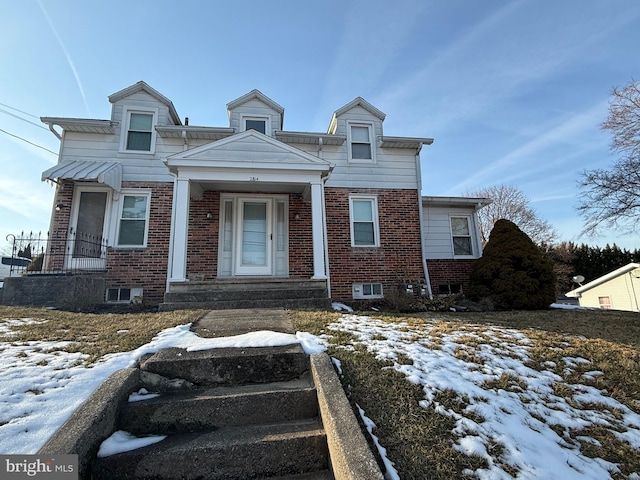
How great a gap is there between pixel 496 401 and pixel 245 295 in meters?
4.89

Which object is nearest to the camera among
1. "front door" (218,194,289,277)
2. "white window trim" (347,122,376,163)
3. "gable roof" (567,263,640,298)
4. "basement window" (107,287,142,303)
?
"basement window" (107,287,142,303)

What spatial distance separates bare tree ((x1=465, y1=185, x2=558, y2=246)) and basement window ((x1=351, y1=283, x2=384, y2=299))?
781 inches

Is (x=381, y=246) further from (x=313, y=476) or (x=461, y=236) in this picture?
(x=313, y=476)

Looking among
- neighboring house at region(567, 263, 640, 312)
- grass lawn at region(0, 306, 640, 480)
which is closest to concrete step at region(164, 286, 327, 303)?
grass lawn at region(0, 306, 640, 480)

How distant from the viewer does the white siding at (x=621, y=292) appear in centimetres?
1656

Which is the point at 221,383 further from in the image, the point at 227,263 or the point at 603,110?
the point at 603,110

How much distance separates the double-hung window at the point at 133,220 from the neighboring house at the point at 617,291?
2010 centimetres

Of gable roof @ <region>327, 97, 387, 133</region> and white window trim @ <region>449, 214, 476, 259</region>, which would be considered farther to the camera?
white window trim @ <region>449, 214, 476, 259</region>

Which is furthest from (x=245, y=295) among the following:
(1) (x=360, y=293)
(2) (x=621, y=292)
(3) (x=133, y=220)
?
(2) (x=621, y=292)

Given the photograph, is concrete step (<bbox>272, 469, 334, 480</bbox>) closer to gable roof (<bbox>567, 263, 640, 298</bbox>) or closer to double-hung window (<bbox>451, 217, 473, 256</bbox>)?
double-hung window (<bbox>451, 217, 473, 256</bbox>)

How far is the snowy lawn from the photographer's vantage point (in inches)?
74.3

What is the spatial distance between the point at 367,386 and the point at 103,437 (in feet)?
6.21

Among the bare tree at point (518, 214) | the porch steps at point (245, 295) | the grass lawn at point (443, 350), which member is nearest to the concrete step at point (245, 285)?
the porch steps at point (245, 295)

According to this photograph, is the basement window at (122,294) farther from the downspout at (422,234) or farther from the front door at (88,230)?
the downspout at (422,234)
